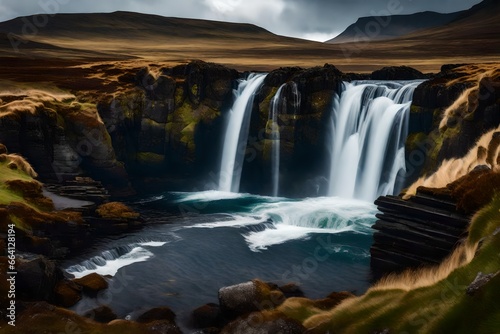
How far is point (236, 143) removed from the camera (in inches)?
2448

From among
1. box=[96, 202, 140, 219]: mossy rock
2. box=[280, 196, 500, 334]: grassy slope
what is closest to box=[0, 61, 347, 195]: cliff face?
box=[96, 202, 140, 219]: mossy rock

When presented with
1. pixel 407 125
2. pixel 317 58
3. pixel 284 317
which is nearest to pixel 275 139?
pixel 407 125

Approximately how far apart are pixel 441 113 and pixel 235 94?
26201 mm

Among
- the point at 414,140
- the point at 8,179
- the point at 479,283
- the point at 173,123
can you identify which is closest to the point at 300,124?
the point at 414,140

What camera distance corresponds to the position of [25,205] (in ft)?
116

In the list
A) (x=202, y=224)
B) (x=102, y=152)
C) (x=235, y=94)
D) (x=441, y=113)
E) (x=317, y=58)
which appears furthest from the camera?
(x=317, y=58)

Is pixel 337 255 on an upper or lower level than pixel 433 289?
lower

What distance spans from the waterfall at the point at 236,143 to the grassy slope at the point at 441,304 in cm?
4221

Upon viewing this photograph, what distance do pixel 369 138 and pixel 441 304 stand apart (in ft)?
125

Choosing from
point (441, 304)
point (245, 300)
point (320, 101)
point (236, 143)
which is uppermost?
point (320, 101)

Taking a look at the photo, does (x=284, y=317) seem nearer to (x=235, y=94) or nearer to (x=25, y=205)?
(x=25, y=205)

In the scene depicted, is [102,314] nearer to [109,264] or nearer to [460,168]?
[109,264]

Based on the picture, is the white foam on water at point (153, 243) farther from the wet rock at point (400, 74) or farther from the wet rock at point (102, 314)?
the wet rock at point (400, 74)

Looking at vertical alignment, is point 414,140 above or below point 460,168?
above
